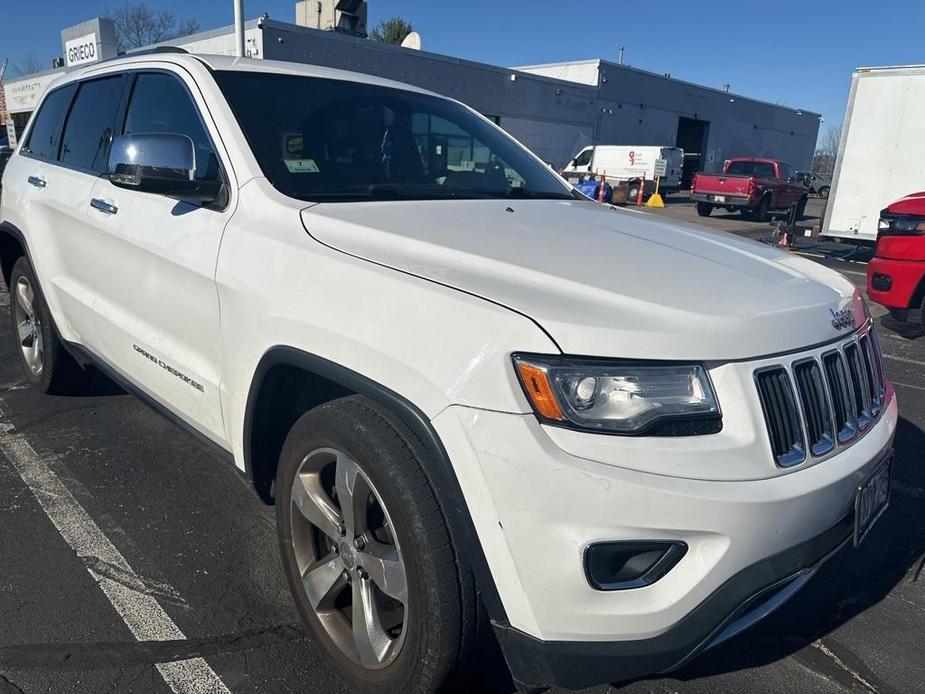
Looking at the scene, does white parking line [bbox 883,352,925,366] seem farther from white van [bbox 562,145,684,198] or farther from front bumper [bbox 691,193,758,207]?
white van [bbox 562,145,684,198]

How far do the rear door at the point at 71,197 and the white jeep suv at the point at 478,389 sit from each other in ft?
1.79

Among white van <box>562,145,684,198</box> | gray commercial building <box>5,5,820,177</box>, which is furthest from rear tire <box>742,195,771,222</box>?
gray commercial building <box>5,5,820,177</box>

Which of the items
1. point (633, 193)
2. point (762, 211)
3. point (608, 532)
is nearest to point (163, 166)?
point (608, 532)

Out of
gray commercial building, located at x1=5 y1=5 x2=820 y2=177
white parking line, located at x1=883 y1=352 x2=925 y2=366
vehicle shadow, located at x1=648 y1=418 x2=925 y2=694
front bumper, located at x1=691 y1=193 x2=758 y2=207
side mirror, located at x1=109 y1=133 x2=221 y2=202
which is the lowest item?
white parking line, located at x1=883 y1=352 x2=925 y2=366

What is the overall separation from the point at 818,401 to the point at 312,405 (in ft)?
5.16

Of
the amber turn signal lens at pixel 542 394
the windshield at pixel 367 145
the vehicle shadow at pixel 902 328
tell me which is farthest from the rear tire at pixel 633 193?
the amber turn signal lens at pixel 542 394

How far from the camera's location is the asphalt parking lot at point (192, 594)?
231 centimetres

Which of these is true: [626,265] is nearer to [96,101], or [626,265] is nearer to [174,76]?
[174,76]

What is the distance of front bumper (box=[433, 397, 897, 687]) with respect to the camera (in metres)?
1.61

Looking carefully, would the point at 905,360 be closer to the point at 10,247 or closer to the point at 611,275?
the point at 611,275

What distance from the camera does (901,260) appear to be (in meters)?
6.51

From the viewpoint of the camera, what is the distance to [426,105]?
346 cm

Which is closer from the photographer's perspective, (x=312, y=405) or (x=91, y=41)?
(x=312, y=405)

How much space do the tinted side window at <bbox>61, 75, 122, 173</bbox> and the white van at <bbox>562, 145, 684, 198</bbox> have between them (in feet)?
85.6
